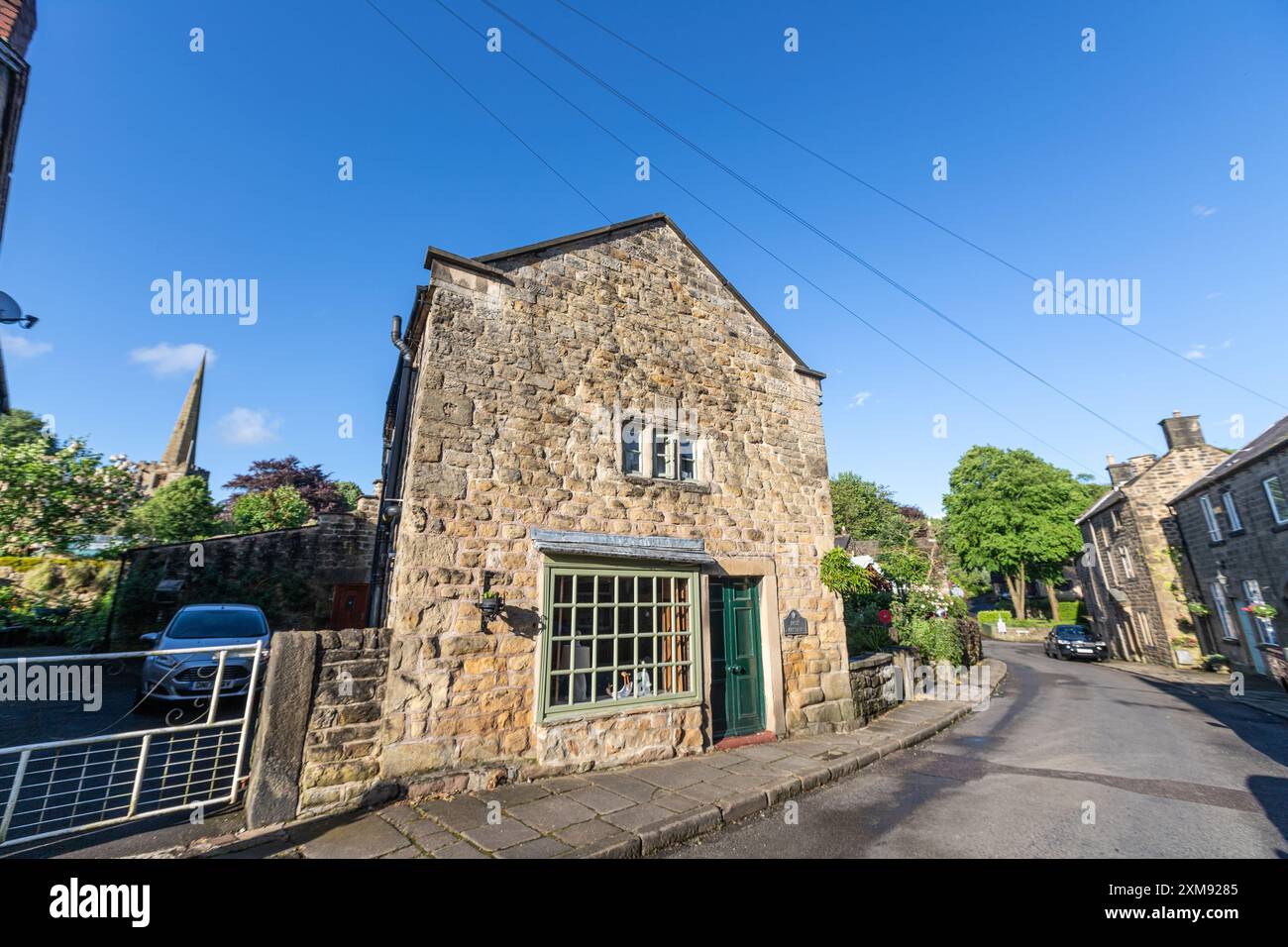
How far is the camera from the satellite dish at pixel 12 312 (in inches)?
349

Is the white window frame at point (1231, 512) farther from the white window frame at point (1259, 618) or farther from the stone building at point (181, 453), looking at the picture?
the stone building at point (181, 453)

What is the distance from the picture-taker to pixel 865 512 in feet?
134

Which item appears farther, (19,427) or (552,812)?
(19,427)

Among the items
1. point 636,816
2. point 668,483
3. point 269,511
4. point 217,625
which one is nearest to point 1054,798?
point 636,816

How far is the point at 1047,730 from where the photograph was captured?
890 centimetres

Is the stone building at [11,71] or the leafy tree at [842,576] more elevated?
the stone building at [11,71]

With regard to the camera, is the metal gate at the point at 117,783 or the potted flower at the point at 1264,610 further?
the potted flower at the point at 1264,610

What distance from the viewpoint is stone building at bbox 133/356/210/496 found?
1532 inches

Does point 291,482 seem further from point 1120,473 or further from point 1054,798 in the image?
point 1120,473

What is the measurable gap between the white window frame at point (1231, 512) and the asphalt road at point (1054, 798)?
10.0 meters

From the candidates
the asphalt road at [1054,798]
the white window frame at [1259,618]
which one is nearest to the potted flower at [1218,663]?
the white window frame at [1259,618]

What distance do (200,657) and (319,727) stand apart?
189 inches
